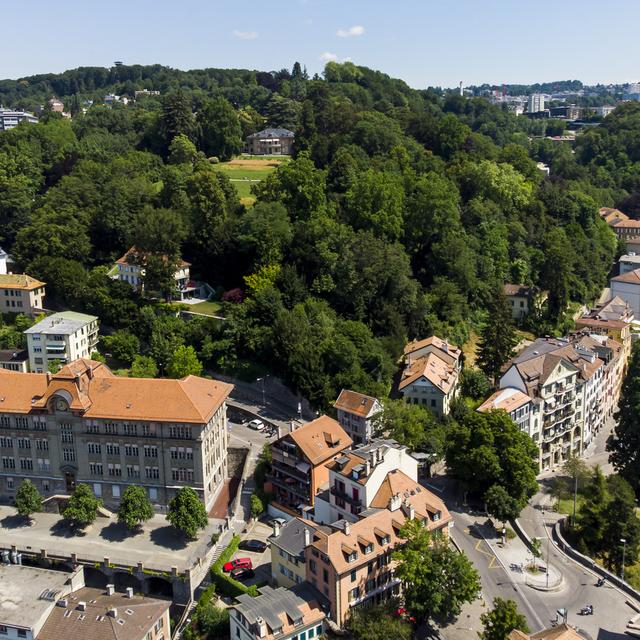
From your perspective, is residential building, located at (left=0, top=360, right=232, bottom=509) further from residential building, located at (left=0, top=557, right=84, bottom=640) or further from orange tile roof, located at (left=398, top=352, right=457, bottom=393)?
orange tile roof, located at (left=398, top=352, right=457, bottom=393)

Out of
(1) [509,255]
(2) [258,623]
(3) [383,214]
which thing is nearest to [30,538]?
(2) [258,623]

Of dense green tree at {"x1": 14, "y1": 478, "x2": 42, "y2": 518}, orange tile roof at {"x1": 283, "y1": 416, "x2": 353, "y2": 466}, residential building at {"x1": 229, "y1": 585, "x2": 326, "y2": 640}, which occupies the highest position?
orange tile roof at {"x1": 283, "y1": 416, "x2": 353, "y2": 466}

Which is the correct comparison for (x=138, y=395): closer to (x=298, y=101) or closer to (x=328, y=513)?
(x=328, y=513)

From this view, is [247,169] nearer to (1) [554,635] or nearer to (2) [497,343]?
(2) [497,343]

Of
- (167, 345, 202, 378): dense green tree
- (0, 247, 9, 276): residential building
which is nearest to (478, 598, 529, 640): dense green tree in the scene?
(167, 345, 202, 378): dense green tree

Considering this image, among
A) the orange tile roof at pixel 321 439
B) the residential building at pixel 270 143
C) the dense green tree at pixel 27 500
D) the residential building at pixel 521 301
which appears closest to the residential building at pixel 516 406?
the orange tile roof at pixel 321 439

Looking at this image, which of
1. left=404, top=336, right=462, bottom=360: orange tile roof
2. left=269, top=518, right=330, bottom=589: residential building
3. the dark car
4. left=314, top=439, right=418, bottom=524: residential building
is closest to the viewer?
left=269, top=518, right=330, bottom=589: residential building
